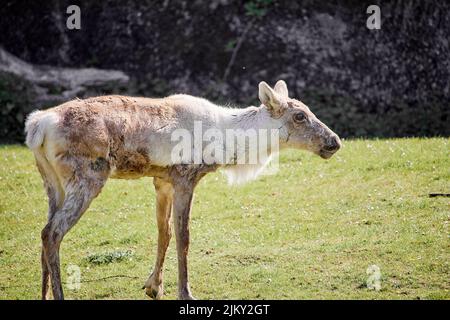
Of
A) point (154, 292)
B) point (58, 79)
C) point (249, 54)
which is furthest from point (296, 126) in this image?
point (58, 79)

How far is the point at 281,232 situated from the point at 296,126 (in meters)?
2.04

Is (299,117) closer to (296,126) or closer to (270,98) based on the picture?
(296,126)

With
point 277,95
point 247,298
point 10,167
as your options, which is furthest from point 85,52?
point 247,298

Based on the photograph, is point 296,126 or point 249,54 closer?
point 296,126

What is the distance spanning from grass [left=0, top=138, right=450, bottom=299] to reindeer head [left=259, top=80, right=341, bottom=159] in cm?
147

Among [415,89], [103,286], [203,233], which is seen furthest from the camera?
[415,89]

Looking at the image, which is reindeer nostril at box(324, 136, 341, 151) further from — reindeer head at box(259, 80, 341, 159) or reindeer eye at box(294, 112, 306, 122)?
reindeer eye at box(294, 112, 306, 122)

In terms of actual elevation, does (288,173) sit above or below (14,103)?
below

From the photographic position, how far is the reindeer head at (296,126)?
9133mm

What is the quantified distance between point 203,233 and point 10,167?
4655 mm

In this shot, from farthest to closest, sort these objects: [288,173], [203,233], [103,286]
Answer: [288,173] < [203,233] < [103,286]

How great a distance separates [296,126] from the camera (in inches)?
362

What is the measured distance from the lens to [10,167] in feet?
44.7

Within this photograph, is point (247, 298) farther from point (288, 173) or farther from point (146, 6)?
point (146, 6)
